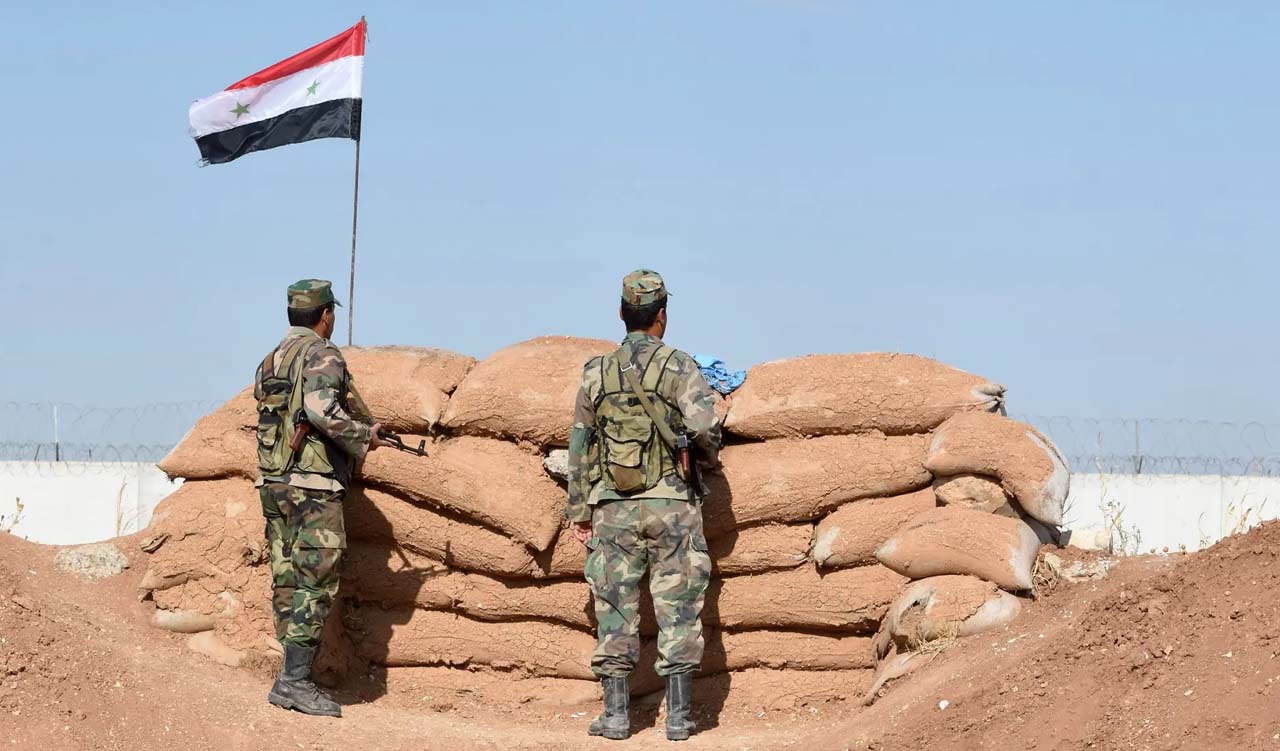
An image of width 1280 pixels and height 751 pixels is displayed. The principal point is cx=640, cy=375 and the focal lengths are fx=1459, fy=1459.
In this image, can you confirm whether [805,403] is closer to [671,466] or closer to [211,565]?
[671,466]

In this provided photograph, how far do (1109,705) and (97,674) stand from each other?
4.26 m

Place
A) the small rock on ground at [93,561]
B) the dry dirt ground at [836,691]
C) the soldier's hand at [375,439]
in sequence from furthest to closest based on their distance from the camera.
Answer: the small rock on ground at [93,561] → the soldier's hand at [375,439] → the dry dirt ground at [836,691]

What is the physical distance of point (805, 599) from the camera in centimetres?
730

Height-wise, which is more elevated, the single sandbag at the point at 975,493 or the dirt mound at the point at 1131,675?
the single sandbag at the point at 975,493

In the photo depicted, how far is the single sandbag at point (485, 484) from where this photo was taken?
7.36m

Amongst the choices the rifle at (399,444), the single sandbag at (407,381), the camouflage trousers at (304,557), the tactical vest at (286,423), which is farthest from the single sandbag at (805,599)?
the tactical vest at (286,423)

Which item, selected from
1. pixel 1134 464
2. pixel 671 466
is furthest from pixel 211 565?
pixel 1134 464

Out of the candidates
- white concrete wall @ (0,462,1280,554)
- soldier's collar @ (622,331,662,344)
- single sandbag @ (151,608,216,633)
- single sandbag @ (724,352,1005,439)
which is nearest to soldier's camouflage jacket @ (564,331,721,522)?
soldier's collar @ (622,331,662,344)

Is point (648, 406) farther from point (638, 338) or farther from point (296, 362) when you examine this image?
point (296, 362)

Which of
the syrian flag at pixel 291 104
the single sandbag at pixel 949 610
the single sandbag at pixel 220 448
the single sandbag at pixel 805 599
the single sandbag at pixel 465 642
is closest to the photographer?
the single sandbag at pixel 949 610

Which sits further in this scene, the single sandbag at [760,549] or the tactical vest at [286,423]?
the single sandbag at [760,549]

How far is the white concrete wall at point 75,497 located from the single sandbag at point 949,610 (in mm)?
8052

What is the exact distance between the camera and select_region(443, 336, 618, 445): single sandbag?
7.52 metres

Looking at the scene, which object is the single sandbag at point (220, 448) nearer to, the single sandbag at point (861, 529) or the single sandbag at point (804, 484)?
the single sandbag at point (804, 484)
